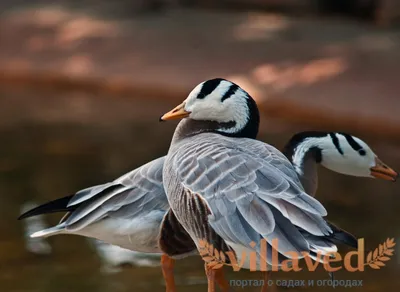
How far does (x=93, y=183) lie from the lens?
240 inches

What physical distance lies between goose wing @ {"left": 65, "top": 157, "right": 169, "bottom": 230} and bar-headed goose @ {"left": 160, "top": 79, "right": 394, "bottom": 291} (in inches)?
10.2

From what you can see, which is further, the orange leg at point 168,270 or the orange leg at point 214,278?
the orange leg at point 168,270

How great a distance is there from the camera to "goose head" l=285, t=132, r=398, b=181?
13.8ft

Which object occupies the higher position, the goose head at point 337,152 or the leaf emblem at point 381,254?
the goose head at point 337,152

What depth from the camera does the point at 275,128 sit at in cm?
755

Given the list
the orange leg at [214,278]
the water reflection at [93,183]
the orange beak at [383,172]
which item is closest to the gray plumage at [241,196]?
the orange leg at [214,278]

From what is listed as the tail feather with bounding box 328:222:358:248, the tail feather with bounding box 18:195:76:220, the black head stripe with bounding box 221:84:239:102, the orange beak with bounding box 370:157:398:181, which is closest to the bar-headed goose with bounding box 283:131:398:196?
the orange beak with bounding box 370:157:398:181

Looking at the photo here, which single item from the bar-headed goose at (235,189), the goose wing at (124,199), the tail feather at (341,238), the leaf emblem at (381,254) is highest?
the bar-headed goose at (235,189)

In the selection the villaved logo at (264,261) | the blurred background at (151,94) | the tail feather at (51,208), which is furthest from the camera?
the blurred background at (151,94)

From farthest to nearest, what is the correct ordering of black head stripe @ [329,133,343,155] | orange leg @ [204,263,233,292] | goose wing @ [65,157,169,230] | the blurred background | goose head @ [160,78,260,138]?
the blurred background
black head stripe @ [329,133,343,155]
goose wing @ [65,157,169,230]
goose head @ [160,78,260,138]
orange leg @ [204,263,233,292]

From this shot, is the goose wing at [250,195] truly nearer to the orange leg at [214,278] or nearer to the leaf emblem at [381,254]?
the orange leg at [214,278]

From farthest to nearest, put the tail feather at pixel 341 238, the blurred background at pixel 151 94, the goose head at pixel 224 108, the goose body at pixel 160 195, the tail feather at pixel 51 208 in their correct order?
the blurred background at pixel 151 94 → the tail feather at pixel 51 208 → the goose head at pixel 224 108 → the goose body at pixel 160 195 → the tail feather at pixel 341 238

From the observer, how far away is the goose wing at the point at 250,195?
10.1 ft

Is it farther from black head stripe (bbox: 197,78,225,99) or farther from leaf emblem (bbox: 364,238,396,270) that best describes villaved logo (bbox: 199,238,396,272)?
black head stripe (bbox: 197,78,225,99)
